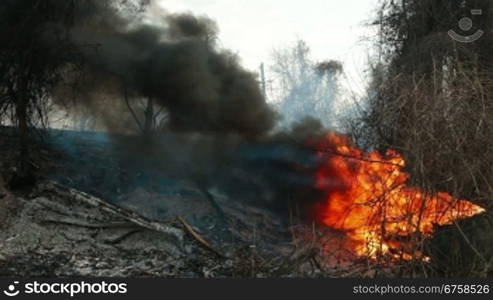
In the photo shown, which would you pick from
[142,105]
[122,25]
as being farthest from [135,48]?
[142,105]

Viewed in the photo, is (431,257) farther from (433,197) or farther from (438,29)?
(438,29)

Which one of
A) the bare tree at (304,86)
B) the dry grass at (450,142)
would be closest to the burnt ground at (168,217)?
the dry grass at (450,142)

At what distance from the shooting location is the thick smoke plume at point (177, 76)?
13.2 metres

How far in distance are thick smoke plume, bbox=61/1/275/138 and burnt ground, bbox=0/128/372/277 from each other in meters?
0.93

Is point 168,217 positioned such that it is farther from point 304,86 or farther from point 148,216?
point 304,86

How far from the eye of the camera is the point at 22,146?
37.9ft

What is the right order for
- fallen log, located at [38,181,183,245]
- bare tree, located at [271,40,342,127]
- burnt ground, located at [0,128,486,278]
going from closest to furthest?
burnt ground, located at [0,128,486,278] → fallen log, located at [38,181,183,245] → bare tree, located at [271,40,342,127]

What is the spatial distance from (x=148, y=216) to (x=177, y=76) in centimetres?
415

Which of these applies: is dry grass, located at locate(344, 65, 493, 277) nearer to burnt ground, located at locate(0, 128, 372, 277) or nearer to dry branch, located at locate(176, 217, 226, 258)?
burnt ground, located at locate(0, 128, 372, 277)

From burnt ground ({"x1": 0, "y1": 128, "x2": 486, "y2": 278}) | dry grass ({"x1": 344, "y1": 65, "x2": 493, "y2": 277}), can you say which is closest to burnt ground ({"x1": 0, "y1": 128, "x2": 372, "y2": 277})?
burnt ground ({"x1": 0, "y1": 128, "x2": 486, "y2": 278})

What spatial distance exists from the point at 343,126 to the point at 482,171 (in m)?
7.64

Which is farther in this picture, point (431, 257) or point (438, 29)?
point (438, 29)

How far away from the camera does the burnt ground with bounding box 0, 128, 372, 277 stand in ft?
28.9

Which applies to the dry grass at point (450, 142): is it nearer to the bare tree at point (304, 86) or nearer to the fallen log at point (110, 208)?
the fallen log at point (110, 208)
